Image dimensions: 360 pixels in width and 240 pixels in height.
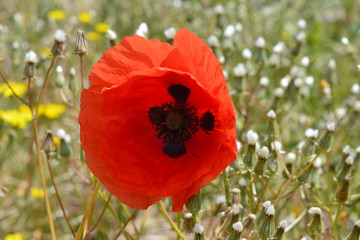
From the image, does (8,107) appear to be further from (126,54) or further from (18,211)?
(126,54)

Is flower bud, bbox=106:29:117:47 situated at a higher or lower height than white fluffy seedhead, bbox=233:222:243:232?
higher

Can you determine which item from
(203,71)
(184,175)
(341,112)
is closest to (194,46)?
(203,71)

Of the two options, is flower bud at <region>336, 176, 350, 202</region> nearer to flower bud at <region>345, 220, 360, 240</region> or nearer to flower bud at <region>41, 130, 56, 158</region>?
flower bud at <region>345, 220, 360, 240</region>

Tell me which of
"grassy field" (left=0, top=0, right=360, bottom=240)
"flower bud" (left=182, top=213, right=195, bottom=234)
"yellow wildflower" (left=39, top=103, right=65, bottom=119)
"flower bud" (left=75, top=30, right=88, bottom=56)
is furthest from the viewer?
"yellow wildflower" (left=39, top=103, right=65, bottom=119)

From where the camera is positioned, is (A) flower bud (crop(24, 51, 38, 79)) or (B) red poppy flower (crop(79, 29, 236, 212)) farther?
(A) flower bud (crop(24, 51, 38, 79))

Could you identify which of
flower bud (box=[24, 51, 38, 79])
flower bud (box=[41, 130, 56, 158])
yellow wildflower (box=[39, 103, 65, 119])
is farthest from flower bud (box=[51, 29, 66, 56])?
yellow wildflower (box=[39, 103, 65, 119])

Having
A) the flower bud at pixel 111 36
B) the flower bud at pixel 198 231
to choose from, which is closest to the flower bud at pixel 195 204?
the flower bud at pixel 198 231

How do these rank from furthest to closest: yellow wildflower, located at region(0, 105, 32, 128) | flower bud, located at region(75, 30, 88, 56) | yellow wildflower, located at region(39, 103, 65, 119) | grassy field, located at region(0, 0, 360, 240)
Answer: yellow wildflower, located at region(39, 103, 65, 119)
yellow wildflower, located at region(0, 105, 32, 128)
grassy field, located at region(0, 0, 360, 240)
flower bud, located at region(75, 30, 88, 56)
